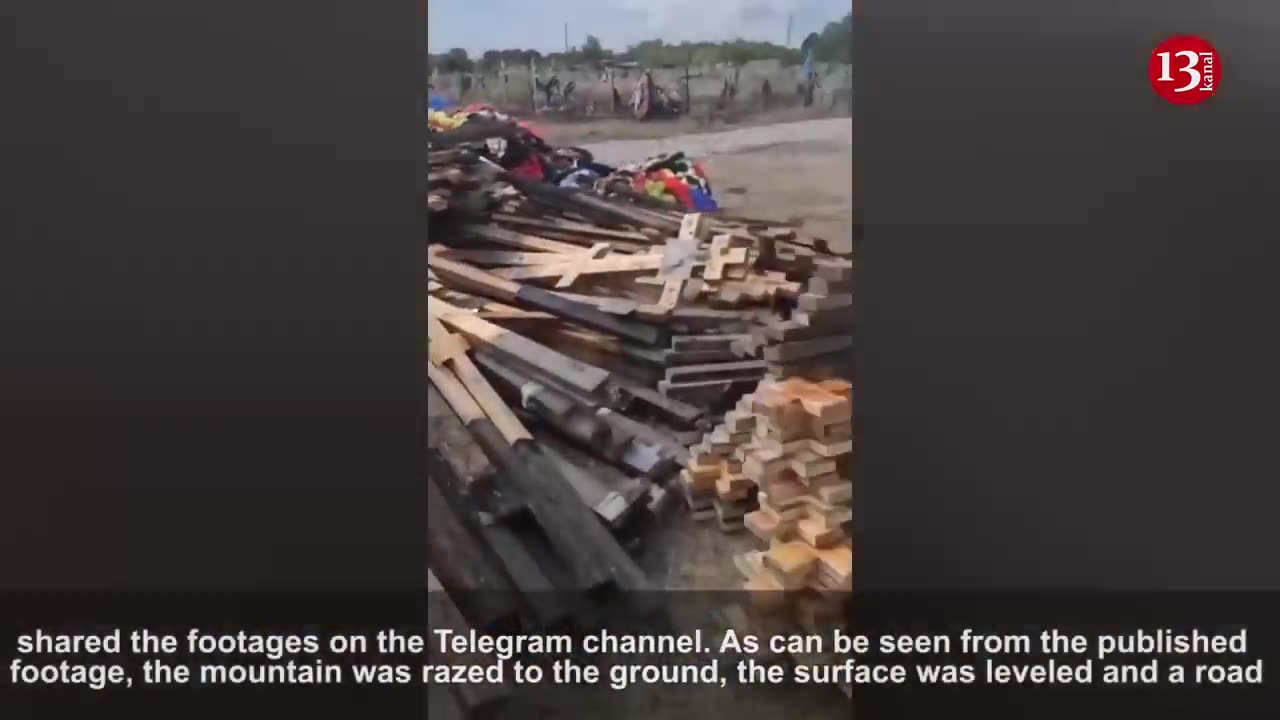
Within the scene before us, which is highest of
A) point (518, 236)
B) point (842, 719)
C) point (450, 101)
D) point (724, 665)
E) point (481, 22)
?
point (481, 22)

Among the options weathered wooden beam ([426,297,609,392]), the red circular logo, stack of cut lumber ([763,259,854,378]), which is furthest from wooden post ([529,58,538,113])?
the red circular logo

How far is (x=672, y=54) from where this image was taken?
198 centimetres

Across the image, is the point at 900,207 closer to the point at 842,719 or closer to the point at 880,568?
the point at 880,568

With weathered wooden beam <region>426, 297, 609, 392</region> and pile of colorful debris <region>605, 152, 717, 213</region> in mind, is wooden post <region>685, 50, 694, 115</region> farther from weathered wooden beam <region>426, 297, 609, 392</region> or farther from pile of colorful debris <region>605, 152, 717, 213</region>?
weathered wooden beam <region>426, 297, 609, 392</region>

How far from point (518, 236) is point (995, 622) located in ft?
5.14

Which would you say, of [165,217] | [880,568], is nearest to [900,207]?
[880,568]

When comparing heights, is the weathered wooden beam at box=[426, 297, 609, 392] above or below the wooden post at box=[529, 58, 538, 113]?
below

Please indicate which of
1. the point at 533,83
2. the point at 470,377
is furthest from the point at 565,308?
the point at 533,83

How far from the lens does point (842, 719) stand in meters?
2.02

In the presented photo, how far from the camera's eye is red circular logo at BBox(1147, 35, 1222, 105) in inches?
76.7

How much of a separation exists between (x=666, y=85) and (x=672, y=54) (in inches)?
2.9

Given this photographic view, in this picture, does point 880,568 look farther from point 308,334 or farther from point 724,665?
point 308,334

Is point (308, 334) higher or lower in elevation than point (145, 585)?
higher

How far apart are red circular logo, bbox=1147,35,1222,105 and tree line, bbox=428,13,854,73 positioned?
29.6 inches
